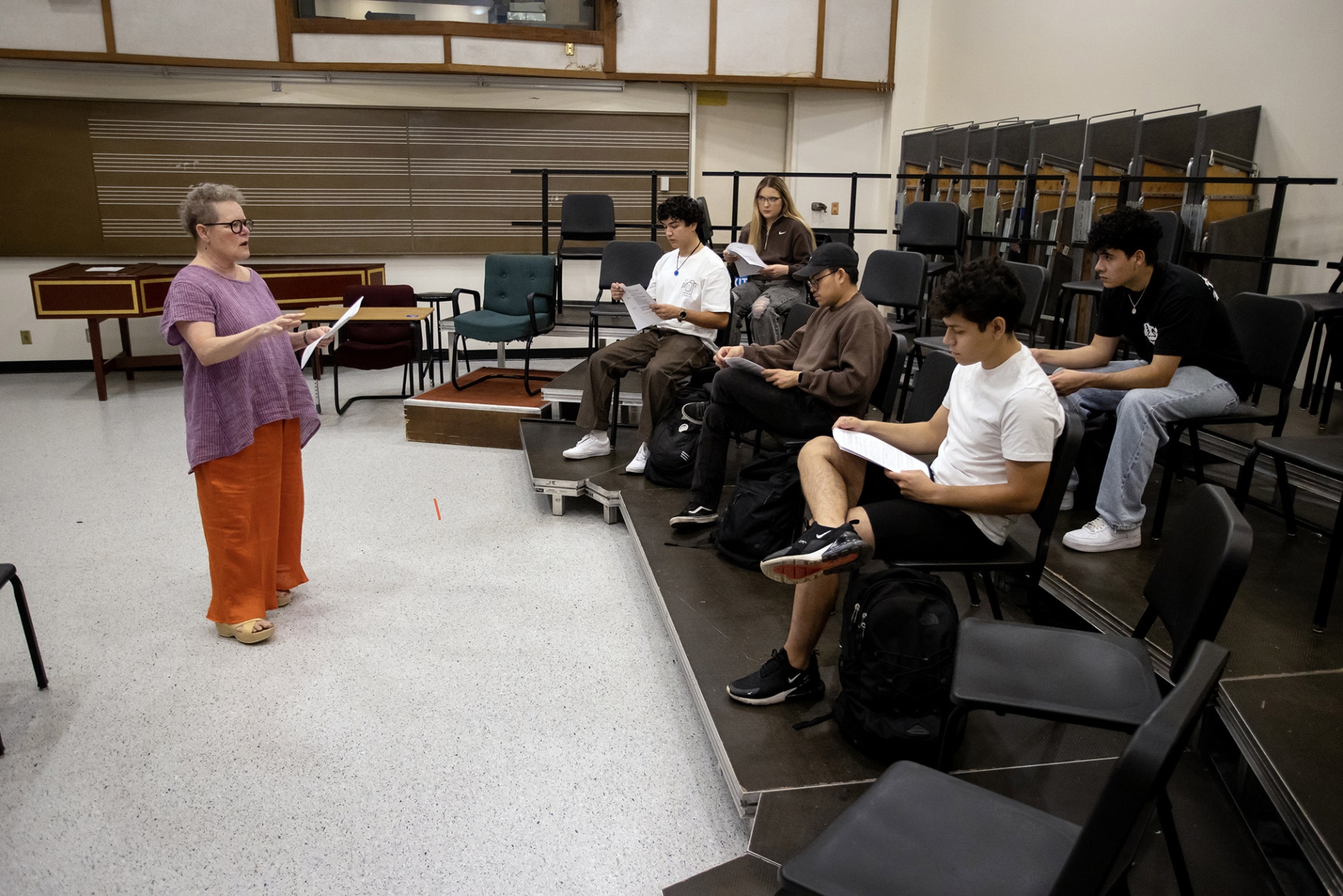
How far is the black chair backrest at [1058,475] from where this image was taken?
7.37 feet

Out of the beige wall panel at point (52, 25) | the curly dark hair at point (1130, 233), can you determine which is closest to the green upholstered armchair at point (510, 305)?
the beige wall panel at point (52, 25)

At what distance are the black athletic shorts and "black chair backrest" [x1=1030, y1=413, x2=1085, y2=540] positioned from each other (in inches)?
5.1

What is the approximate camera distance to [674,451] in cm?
403

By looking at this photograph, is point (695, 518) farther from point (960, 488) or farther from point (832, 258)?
point (960, 488)

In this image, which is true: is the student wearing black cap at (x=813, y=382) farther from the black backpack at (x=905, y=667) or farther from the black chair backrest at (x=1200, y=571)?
the black chair backrest at (x=1200, y=571)

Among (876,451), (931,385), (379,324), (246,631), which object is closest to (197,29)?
(379,324)

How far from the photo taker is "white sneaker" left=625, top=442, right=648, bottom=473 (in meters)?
4.23

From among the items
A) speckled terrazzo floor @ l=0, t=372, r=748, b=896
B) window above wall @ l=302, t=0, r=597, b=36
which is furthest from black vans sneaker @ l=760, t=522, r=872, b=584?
window above wall @ l=302, t=0, r=597, b=36

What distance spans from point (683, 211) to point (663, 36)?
3840mm

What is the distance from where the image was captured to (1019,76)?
21.7ft

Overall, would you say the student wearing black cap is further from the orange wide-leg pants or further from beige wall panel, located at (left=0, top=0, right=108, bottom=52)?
beige wall panel, located at (left=0, top=0, right=108, bottom=52)

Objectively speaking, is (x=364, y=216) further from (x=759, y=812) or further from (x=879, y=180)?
(x=759, y=812)

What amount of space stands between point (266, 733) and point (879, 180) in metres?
7.24

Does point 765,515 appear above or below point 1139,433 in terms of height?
below
